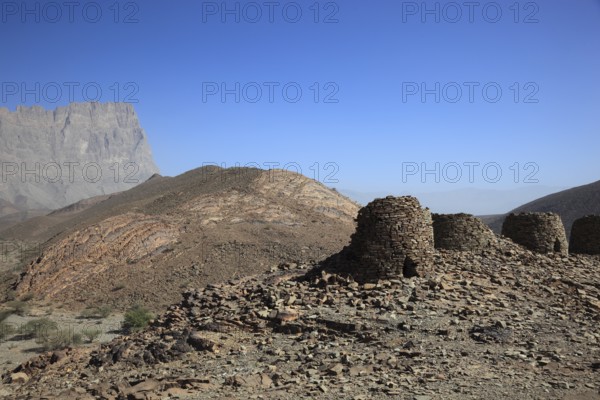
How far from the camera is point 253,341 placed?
30.8 feet

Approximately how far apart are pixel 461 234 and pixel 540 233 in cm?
324

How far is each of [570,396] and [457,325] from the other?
2595 mm

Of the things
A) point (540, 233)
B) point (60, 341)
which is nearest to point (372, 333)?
point (540, 233)

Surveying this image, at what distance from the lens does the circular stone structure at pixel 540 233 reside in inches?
583

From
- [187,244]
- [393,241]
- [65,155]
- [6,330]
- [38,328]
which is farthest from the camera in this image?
[65,155]

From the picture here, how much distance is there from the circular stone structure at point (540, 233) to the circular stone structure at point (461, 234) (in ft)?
6.84

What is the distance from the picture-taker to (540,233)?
48.6 feet

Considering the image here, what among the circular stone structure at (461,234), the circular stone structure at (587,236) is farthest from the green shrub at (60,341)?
the circular stone structure at (587,236)

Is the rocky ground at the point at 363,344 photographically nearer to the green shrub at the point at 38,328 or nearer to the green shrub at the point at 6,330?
the green shrub at the point at 38,328

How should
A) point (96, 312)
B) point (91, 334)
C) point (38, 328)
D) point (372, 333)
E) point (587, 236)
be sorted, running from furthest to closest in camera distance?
point (96, 312)
point (38, 328)
point (587, 236)
point (91, 334)
point (372, 333)

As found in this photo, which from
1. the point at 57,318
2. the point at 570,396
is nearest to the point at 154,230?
the point at 57,318

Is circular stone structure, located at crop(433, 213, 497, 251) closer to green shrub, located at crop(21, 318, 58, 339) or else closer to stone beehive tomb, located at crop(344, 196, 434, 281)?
stone beehive tomb, located at crop(344, 196, 434, 281)

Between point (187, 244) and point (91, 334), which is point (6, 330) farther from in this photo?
point (187, 244)

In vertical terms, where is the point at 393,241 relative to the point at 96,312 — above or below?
above
